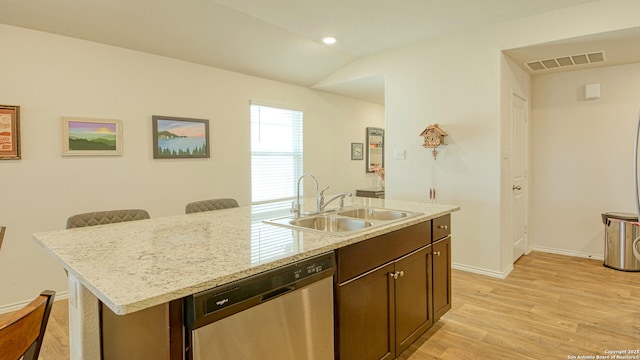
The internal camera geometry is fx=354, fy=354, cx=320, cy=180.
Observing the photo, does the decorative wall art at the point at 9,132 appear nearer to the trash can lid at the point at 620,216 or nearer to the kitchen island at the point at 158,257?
the kitchen island at the point at 158,257

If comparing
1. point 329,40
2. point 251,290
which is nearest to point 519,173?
point 329,40

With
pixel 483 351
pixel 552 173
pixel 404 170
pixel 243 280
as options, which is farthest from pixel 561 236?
pixel 243 280

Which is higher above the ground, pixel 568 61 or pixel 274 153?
pixel 568 61

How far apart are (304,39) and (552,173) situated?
3531 millimetres

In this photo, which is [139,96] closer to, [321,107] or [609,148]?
[321,107]

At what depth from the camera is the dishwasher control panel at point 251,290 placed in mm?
1104

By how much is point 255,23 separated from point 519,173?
11.3 ft

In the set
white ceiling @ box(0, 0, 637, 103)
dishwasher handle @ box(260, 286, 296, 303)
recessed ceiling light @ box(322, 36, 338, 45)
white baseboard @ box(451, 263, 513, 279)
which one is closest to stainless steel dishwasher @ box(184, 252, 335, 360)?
dishwasher handle @ box(260, 286, 296, 303)

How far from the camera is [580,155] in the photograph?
4.33 metres

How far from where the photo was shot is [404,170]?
14.1 feet

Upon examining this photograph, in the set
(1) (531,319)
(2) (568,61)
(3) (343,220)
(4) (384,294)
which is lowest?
(1) (531,319)

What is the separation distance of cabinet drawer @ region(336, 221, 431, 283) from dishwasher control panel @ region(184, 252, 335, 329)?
12 cm

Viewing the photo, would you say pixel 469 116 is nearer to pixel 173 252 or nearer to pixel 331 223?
pixel 331 223

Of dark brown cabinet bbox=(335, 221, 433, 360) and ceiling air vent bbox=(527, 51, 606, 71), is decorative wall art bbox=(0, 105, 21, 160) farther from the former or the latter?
ceiling air vent bbox=(527, 51, 606, 71)
